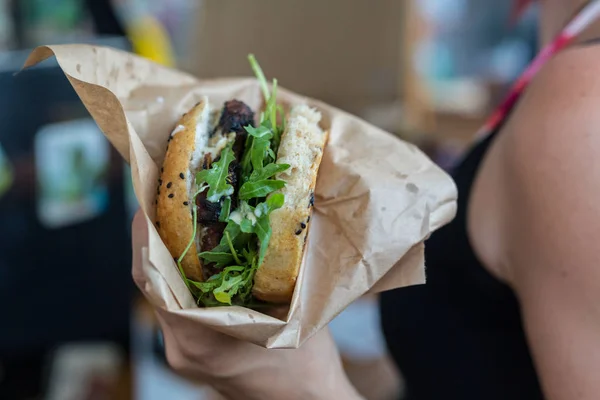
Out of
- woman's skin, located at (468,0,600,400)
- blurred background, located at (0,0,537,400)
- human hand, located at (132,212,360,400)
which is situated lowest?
blurred background, located at (0,0,537,400)

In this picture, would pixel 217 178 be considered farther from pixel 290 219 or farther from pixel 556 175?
pixel 556 175

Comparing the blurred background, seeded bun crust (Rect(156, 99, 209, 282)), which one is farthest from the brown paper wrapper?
the blurred background

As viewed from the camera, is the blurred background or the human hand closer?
the human hand

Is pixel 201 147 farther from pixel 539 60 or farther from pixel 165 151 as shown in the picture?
pixel 539 60

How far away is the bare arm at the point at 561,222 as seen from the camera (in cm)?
60

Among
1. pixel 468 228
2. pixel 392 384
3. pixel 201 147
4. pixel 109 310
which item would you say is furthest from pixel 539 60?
pixel 109 310

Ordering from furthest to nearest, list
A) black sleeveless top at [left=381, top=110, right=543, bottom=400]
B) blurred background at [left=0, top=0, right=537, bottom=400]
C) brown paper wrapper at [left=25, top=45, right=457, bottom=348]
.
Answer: blurred background at [left=0, top=0, right=537, bottom=400], black sleeveless top at [left=381, top=110, right=543, bottom=400], brown paper wrapper at [left=25, top=45, right=457, bottom=348]

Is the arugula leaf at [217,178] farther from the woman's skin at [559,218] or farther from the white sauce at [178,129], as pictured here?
the woman's skin at [559,218]

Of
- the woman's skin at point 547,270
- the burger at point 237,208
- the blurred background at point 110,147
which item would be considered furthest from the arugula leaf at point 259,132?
the blurred background at point 110,147

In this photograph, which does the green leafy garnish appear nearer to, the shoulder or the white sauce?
the white sauce

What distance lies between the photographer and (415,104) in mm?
2039

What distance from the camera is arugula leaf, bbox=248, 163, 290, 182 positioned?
58 centimetres

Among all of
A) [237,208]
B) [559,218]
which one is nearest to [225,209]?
[237,208]

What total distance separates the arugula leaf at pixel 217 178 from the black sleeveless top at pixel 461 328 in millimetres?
382
